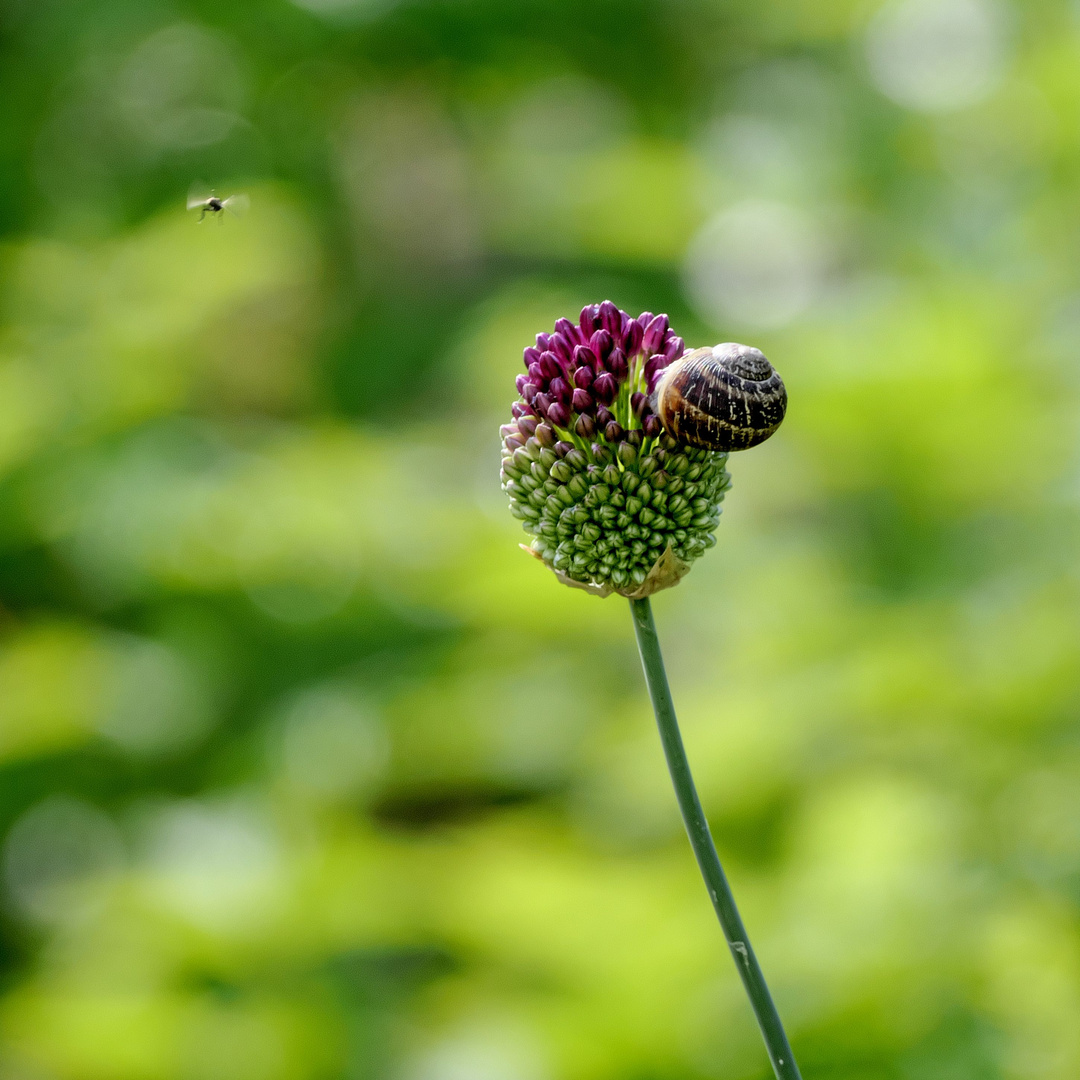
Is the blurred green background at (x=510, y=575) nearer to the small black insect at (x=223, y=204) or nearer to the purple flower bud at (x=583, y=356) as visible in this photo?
the small black insect at (x=223, y=204)

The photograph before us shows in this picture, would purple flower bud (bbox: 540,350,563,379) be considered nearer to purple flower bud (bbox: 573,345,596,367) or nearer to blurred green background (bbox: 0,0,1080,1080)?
purple flower bud (bbox: 573,345,596,367)

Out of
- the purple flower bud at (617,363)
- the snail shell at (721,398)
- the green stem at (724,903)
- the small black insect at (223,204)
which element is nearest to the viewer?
the green stem at (724,903)

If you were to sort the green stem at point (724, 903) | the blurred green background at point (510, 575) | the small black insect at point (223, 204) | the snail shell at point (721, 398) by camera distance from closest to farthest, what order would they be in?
the green stem at point (724, 903) → the snail shell at point (721, 398) → the small black insect at point (223, 204) → the blurred green background at point (510, 575)

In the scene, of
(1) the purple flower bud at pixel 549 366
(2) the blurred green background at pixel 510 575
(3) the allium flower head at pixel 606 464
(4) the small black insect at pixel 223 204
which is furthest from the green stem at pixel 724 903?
(2) the blurred green background at pixel 510 575

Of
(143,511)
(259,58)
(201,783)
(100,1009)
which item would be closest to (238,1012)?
(100,1009)

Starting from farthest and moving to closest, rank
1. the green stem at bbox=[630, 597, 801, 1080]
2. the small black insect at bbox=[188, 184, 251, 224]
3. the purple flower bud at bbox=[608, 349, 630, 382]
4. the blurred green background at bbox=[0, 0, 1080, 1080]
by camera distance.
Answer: the blurred green background at bbox=[0, 0, 1080, 1080] → the small black insect at bbox=[188, 184, 251, 224] → the purple flower bud at bbox=[608, 349, 630, 382] → the green stem at bbox=[630, 597, 801, 1080]

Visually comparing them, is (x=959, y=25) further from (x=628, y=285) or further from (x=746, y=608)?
(x=746, y=608)

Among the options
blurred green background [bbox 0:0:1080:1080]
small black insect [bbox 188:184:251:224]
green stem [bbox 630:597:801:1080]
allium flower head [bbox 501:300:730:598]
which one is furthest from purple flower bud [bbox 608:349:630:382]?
blurred green background [bbox 0:0:1080:1080]

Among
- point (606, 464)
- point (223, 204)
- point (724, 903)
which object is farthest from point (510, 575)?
point (724, 903)

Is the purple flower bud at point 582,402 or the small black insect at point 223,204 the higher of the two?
the small black insect at point 223,204
